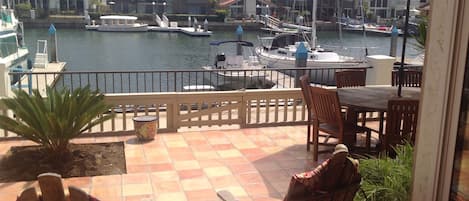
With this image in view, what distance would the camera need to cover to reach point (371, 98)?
443 centimetres

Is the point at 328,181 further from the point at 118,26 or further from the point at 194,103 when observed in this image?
the point at 118,26

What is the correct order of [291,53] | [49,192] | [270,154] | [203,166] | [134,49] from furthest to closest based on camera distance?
1. [134,49]
2. [291,53]
3. [270,154]
4. [203,166]
5. [49,192]

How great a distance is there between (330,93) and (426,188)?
6.37ft

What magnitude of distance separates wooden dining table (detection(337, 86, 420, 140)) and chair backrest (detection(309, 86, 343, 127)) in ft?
0.48

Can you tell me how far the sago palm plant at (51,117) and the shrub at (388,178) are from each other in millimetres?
2676

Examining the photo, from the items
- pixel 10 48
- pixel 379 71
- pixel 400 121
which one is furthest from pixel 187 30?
pixel 400 121

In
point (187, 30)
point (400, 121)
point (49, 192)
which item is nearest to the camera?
point (49, 192)

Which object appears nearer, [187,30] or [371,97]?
[371,97]

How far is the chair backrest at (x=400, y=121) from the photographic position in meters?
3.70

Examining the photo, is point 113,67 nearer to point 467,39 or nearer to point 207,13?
point 467,39

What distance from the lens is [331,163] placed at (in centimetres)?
190

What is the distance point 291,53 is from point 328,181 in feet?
59.1

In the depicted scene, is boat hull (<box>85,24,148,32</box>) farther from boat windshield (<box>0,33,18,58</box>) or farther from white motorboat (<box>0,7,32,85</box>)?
boat windshield (<box>0,33,18,58</box>)

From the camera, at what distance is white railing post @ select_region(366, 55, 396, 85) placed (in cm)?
695
